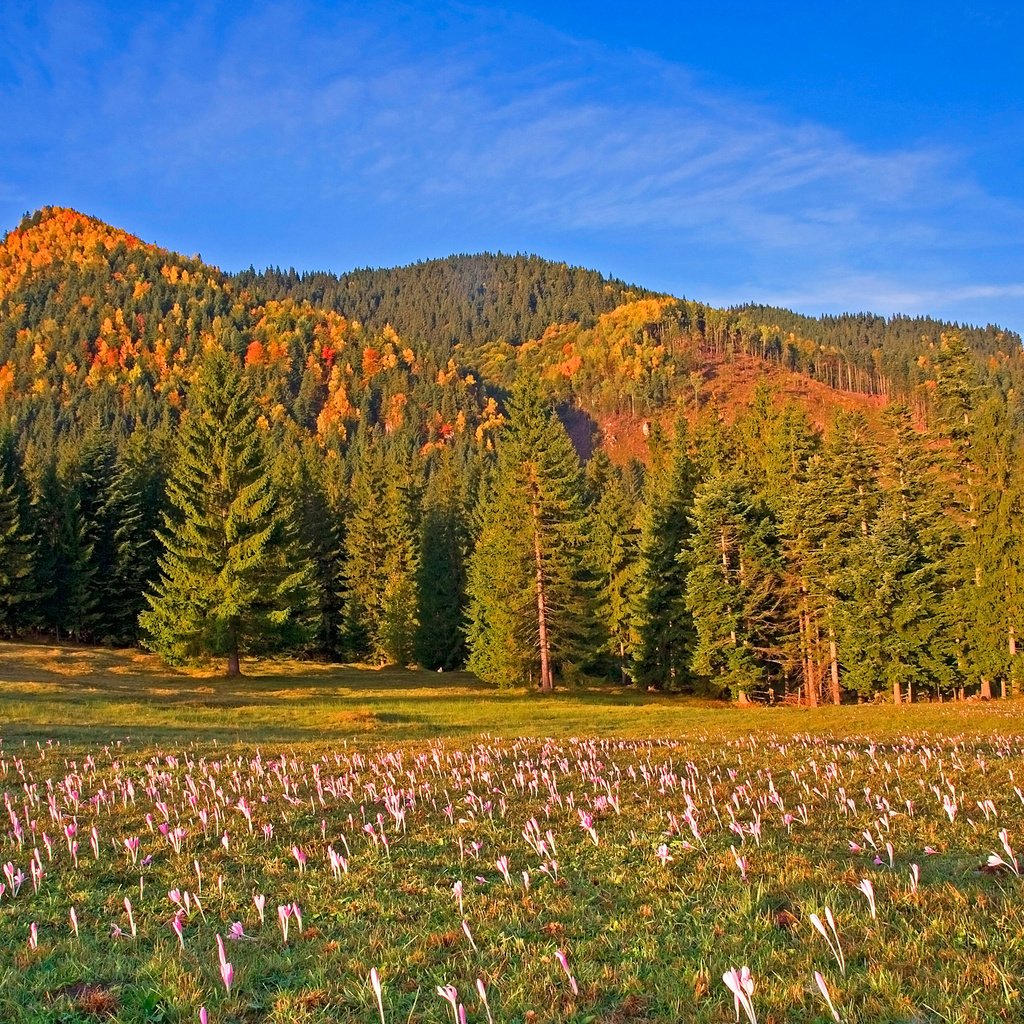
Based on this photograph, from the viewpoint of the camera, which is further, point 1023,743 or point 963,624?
point 963,624

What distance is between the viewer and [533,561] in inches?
1809

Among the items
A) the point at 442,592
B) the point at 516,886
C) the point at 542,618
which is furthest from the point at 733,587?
the point at 516,886

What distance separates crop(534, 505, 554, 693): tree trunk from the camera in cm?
4469

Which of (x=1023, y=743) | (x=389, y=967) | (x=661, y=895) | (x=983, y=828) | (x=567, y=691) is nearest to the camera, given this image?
(x=389, y=967)

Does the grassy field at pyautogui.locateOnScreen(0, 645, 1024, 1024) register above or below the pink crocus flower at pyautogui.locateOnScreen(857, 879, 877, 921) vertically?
below

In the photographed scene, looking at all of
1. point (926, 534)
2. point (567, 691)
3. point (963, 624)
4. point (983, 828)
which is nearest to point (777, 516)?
point (926, 534)

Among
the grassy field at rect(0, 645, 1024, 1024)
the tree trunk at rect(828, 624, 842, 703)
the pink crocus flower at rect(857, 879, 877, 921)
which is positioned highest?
the pink crocus flower at rect(857, 879, 877, 921)

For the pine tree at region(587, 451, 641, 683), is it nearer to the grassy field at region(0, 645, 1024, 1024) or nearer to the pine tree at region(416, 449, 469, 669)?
the pine tree at region(416, 449, 469, 669)

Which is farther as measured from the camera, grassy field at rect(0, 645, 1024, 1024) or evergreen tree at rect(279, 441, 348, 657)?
evergreen tree at rect(279, 441, 348, 657)

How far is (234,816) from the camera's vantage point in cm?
913

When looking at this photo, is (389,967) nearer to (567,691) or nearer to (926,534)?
(567,691)

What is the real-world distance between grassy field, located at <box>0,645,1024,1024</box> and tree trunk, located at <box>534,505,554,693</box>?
30.3 metres

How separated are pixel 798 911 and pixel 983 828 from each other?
11.6ft

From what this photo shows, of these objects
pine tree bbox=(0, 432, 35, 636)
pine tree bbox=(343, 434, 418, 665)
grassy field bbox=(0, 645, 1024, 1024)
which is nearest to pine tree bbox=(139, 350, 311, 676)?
pine tree bbox=(343, 434, 418, 665)
